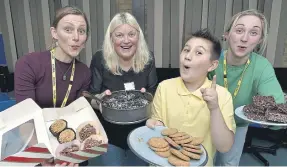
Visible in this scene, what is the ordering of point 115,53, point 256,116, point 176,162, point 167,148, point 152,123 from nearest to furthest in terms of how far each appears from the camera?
point 176,162
point 167,148
point 152,123
point 256,116
point 115,53

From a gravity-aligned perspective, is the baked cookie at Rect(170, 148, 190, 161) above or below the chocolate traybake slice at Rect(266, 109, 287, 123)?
below

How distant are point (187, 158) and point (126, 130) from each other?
90 cm

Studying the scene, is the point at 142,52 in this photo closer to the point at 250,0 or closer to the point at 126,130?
the point at 126,130

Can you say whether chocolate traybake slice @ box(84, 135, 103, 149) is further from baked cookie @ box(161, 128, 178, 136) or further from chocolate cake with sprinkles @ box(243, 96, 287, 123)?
chocolate cake with sprinkles @ box(243, 96, 287, 123)

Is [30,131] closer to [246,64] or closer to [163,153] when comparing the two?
[163,153]

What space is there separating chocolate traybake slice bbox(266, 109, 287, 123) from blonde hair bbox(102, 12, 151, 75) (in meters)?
1.03

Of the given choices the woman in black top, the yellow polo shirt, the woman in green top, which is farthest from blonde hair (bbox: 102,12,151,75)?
the woman in green top

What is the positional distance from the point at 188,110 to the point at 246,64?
657 mm

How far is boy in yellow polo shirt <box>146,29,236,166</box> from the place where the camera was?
1.48 metres

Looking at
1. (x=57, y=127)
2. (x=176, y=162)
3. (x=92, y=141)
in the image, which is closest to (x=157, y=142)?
(x=176, y=162)

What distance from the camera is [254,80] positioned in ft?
6.04

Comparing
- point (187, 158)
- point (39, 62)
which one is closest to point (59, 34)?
point (39, 62)

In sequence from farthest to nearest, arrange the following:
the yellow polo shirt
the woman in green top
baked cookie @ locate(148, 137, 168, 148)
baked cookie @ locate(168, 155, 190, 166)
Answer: the woman in green top, the yellow polo shirt, baked cookie @ locate(148, 137, 168, 148), baked cookie @ locate(168, 155, 190, 166)

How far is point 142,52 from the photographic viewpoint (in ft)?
7.07
